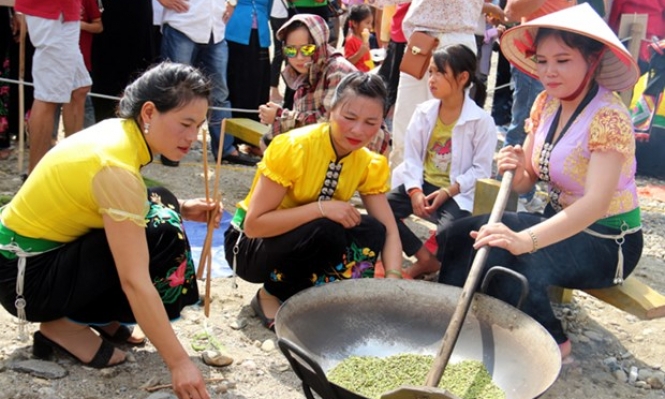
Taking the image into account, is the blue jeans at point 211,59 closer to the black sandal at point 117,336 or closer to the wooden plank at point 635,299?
the black sandal at point 117,336

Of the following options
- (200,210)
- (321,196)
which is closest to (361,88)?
(321,196)

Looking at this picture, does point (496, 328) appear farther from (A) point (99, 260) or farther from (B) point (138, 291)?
(A) point (99, 260)

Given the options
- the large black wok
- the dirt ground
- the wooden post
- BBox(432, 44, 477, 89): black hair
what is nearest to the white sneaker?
the wooden post

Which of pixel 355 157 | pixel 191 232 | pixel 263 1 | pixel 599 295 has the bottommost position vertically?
pixel 191 232

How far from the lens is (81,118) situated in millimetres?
5441

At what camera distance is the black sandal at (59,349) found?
2953mm

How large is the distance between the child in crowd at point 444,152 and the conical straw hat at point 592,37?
32.0 inches

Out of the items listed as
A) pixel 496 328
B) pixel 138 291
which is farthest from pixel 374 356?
pixel 138 291

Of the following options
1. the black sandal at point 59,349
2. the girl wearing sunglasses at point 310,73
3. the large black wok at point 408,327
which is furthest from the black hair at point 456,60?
the black sandal at point 59,349

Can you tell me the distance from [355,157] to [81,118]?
271 centimetres

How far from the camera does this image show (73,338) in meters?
2.96

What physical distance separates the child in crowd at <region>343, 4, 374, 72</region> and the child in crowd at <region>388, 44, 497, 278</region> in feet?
12.5

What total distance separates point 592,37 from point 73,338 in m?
2.25

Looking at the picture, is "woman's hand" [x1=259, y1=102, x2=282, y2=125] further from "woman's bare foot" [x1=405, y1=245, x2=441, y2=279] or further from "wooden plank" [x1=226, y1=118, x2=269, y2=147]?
"woman's bare foot" [x1=405, y1=245, x2=441, y2=279]
